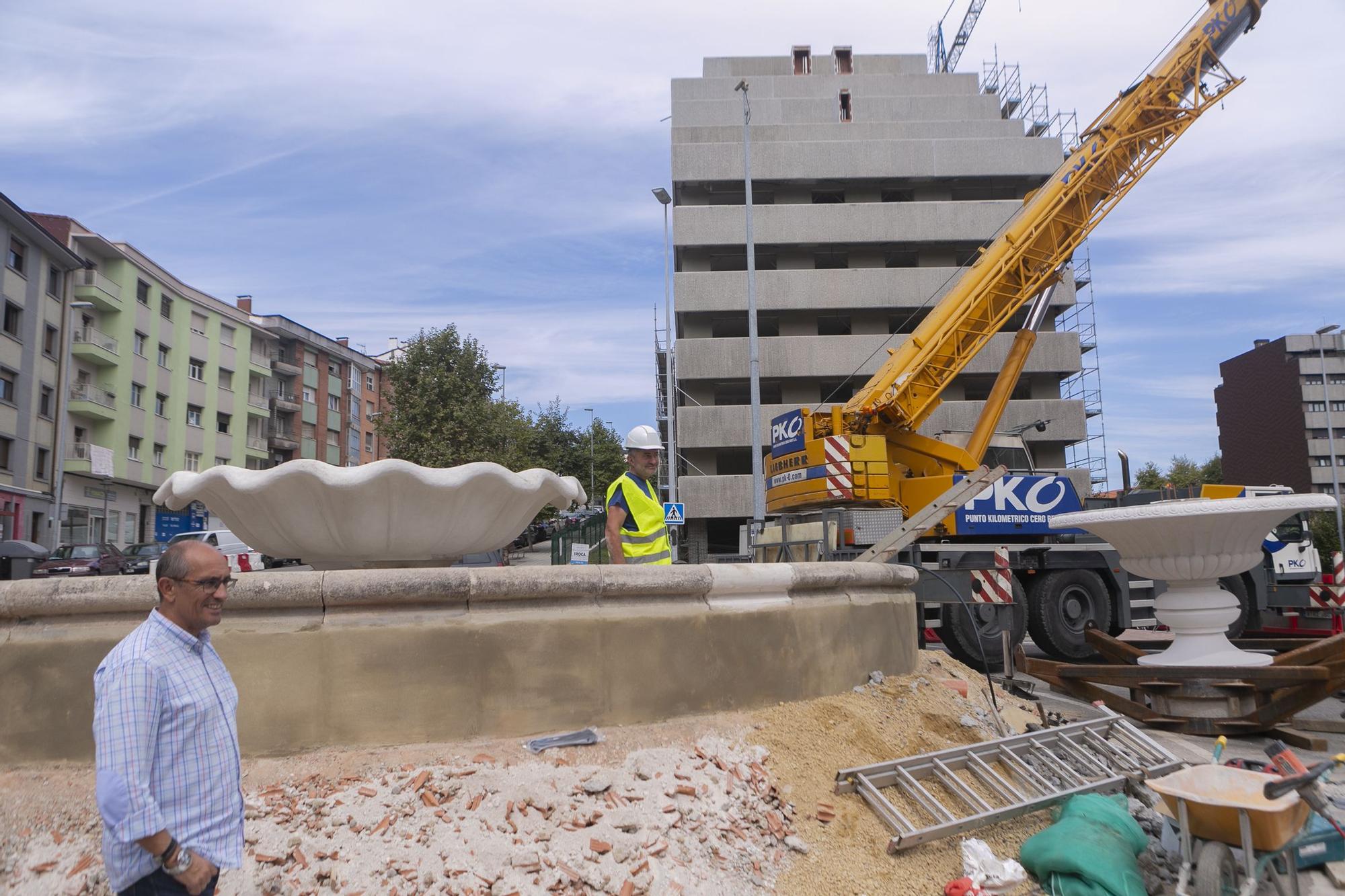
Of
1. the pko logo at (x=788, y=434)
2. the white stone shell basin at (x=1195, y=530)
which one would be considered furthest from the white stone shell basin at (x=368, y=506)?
the pko logo at (x=788, y=434)

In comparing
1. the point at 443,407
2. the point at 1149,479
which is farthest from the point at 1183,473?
the point at 443,407

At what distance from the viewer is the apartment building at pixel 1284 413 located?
62.0 m

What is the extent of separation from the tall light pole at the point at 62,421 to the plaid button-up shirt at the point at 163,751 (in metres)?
33.3

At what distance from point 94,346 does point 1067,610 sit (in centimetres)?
3734

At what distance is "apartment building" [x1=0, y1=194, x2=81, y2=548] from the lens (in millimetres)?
31750

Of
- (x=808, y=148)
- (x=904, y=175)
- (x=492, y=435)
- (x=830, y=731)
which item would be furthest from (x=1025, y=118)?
(x=830, y=731)

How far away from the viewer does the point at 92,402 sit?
3688 centimetres

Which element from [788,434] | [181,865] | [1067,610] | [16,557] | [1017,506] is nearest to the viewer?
[181,865]

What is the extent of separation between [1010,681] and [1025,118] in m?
38.1

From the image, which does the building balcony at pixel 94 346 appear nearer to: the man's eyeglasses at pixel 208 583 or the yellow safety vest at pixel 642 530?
the yellow safety vest at pixel 642 530

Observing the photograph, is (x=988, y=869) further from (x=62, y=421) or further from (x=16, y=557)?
(x=62, y=421)

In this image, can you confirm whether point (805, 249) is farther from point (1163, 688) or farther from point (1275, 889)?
point (1275, 889)

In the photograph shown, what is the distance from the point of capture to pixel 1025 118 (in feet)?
133

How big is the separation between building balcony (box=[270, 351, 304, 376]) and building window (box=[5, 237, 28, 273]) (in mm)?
19765
